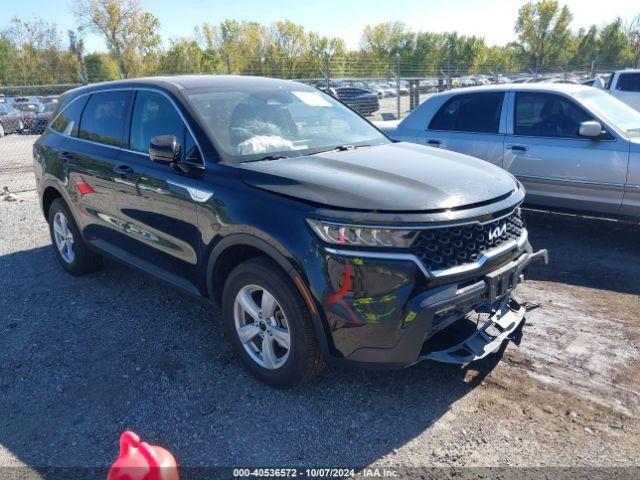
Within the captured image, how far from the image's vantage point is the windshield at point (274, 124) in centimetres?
350

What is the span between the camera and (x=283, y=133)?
3754 mm

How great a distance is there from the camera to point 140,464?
178 centimetres

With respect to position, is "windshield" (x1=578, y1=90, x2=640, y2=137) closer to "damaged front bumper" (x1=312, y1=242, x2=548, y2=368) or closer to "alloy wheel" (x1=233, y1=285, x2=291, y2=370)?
"damaged front bumper" (x1=312, y1=242, x2=548, y2=368)

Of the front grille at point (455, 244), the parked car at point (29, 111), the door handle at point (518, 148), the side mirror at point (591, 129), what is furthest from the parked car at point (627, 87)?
the parked car at point (29, 111)

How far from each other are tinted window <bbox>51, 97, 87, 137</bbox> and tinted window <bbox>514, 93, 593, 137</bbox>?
15.5 feet

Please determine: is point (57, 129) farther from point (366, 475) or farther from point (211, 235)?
point (366, 475)

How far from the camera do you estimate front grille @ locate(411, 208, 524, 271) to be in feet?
8.69

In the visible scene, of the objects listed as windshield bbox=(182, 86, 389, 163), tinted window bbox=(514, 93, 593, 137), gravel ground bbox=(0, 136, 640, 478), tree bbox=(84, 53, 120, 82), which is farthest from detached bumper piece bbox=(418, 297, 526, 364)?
tree bbox=(84, 53, 120, 82)

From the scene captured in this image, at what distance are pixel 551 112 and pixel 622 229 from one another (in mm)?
1682

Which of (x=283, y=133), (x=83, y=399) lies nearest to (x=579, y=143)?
(x=283, y=133)

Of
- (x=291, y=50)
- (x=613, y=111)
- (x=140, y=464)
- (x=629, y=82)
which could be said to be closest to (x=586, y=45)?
(x=291, y=50)

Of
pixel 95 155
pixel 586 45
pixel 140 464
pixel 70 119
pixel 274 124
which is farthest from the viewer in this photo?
pixel 586 45

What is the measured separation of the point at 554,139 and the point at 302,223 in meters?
4.22

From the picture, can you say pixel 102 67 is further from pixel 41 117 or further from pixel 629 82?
pixel 629 82
